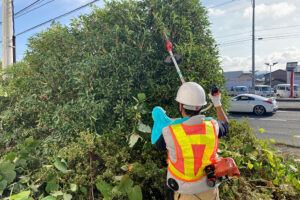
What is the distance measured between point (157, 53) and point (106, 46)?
89 cm

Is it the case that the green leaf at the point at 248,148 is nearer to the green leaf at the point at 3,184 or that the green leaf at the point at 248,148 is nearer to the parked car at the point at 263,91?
the green leaf at the point at 3,184

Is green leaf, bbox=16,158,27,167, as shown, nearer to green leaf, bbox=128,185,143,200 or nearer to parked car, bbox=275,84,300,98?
green leaf, bbox=128,185,143,200

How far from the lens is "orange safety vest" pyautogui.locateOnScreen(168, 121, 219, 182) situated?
6.23 feet

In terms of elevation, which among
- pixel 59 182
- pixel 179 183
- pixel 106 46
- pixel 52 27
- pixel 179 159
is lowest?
pixel 59 182

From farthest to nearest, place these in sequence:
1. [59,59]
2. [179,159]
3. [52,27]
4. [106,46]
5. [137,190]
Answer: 1. [52,27]
2. [59,59]
3. [106,46]
4. [137,190]
5. [179,159]

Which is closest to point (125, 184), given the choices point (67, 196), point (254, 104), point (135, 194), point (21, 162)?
point (135, 194)

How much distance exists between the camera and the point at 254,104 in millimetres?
13914

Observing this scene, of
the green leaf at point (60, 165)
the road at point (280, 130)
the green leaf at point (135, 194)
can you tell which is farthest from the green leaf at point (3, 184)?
the road at point (280, 130)

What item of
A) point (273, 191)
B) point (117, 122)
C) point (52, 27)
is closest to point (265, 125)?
point (273, 191)

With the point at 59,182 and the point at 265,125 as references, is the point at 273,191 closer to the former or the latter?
the point at 59,182

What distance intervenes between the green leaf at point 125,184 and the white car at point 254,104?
12.8m

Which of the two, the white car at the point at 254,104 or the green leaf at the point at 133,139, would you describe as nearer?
the green leaf at the point at 133,139

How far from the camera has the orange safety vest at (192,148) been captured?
6.23ft

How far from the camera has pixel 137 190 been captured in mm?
2354
